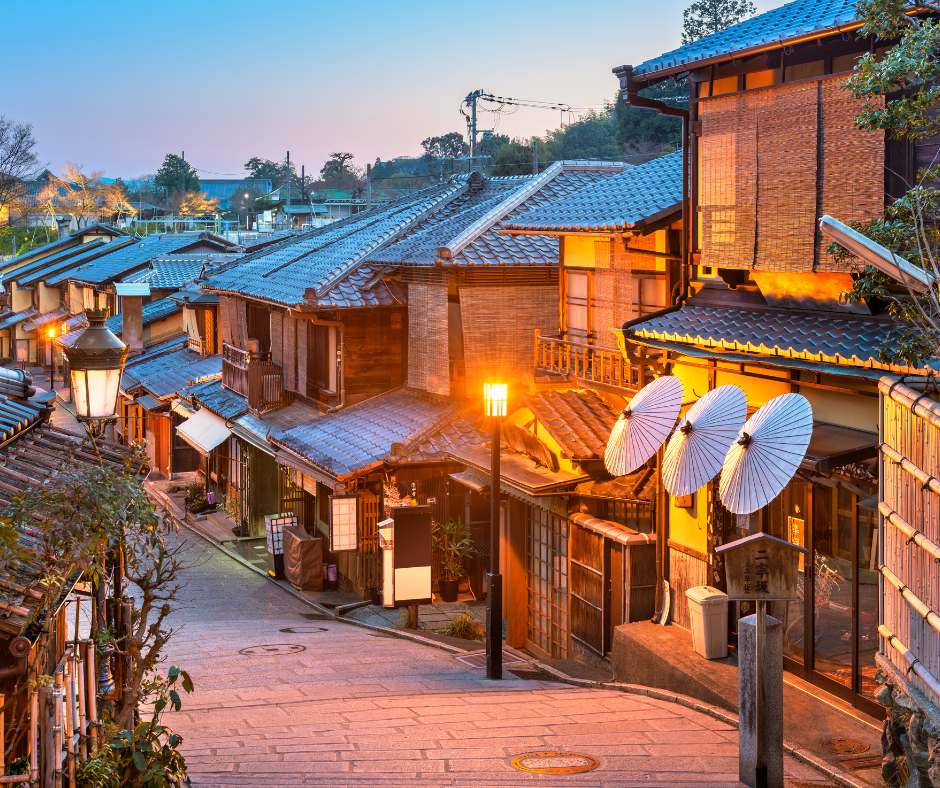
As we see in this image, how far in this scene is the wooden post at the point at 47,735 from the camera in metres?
6.40

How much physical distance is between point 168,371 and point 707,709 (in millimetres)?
29299

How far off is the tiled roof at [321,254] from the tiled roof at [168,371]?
4010 millimetres

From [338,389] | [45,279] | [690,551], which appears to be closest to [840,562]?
[690,551]

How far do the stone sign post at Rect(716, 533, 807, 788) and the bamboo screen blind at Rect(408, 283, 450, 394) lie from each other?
44.3ft

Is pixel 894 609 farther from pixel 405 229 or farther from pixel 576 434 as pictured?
pixel 405 229

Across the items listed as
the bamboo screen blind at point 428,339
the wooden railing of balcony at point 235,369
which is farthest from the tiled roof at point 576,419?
the wooden railing of balcony at point 235,369

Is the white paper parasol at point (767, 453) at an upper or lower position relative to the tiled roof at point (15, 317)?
upper

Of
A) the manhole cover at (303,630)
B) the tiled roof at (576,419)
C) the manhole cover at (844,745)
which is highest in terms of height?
the tiled roof at (576,419)

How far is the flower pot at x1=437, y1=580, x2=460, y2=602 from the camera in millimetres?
21422

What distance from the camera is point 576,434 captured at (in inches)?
650

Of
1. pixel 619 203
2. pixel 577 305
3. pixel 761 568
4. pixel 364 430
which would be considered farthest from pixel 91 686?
pixel 364 430

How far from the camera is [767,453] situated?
34.1ft

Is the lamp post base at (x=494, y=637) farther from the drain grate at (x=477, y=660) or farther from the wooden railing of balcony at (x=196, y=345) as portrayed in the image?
the wooden railing of balcony at (x=196, y=345)

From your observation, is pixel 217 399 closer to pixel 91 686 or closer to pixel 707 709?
pixel 707 709
